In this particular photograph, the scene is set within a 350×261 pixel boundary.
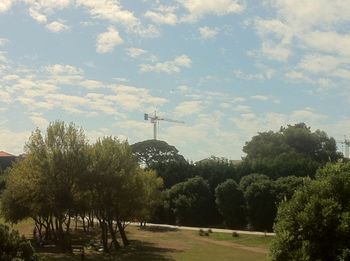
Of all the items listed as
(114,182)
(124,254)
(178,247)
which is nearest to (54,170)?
(114,182)

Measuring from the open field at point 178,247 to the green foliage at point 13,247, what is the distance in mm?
20577

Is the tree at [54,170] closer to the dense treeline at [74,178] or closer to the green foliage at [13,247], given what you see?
the dense treeline at [74,178]

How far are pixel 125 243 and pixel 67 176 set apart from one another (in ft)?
39.2

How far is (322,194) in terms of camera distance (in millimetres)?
13750

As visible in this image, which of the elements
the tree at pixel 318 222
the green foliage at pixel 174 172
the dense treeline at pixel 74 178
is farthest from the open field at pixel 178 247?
the tree at pixel 318 222

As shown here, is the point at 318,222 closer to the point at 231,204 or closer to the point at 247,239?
the point at 247,239

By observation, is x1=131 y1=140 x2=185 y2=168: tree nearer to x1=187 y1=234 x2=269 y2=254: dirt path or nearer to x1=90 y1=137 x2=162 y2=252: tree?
x1=187 y1=234 x2=269 y2=254: dirt path

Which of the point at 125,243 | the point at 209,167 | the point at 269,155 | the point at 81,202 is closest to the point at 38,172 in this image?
the point at 81,202

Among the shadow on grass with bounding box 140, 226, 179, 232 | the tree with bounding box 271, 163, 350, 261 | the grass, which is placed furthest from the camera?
the shadow on grass with bounding box 140, 226, 179, 232

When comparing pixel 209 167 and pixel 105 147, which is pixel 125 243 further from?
pixel 209 167

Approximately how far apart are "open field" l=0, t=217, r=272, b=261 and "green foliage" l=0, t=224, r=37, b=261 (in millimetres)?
20577

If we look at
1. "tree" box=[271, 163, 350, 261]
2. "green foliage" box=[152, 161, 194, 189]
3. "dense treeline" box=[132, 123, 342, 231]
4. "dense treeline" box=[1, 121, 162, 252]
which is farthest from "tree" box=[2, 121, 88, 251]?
"green foliage" box=[152, 161, 194, 189]

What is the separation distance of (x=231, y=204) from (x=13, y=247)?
62.4m

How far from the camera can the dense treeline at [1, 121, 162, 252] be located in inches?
1893
